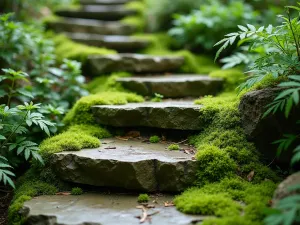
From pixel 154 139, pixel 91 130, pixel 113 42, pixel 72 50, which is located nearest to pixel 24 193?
pixel 91 130

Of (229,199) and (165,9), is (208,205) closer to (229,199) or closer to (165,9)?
(229,199)

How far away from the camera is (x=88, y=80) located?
488 cm

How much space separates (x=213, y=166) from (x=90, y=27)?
13.6 ft

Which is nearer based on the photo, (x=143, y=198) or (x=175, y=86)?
(x=143, y=198)

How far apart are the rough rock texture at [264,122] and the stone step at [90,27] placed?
3.61m

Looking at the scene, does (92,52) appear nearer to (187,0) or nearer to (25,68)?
(25,68)

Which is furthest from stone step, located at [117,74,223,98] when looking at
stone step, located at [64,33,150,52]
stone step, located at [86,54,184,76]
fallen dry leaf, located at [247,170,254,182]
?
fallen dry leaf, located at [247,170,254,182]

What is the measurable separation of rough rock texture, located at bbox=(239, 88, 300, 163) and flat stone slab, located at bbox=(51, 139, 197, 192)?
67 cm

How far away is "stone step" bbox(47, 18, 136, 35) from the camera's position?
5.86 metres

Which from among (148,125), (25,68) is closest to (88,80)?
(25,68)

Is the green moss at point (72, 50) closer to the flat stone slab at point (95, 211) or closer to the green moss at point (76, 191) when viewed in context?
the green moss at point (76, 191)

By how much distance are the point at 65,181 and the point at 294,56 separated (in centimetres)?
250

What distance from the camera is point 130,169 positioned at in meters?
2.85

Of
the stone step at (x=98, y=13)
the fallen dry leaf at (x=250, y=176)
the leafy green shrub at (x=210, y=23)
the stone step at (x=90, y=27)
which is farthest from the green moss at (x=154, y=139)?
the stone step at (x=98, y=13)
